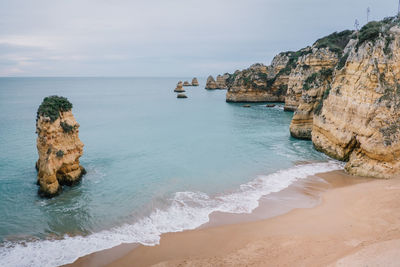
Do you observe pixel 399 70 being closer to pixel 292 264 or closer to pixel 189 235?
pixel 292 264

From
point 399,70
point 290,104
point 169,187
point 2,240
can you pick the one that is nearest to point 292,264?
point 169,187

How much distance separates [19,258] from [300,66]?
32.7m

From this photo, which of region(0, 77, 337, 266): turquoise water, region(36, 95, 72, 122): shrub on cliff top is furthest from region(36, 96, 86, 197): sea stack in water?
region(0, 77, 337, 266): turquoise water

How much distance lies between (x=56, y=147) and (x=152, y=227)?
7.10m

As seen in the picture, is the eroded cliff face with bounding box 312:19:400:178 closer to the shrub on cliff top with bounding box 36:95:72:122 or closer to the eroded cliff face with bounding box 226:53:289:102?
the shrub on cliff top with bounding box 36:95:72:122

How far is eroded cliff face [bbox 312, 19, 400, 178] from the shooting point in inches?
577

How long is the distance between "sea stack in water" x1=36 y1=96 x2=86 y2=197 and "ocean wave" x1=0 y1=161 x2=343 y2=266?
13.4 feet

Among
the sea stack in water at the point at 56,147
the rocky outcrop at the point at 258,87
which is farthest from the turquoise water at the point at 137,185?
the rocky outcrop at the point at 258,87

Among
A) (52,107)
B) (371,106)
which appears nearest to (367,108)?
(371,106)

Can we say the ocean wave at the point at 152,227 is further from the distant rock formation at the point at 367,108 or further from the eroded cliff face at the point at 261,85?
the eroded cliff face at the point at 261,85

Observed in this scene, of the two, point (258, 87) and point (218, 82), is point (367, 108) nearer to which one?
point (258, 87)

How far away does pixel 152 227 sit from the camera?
10.8 metres

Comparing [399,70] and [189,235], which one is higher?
[399,70]

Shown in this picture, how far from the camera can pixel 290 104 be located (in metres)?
43.7
